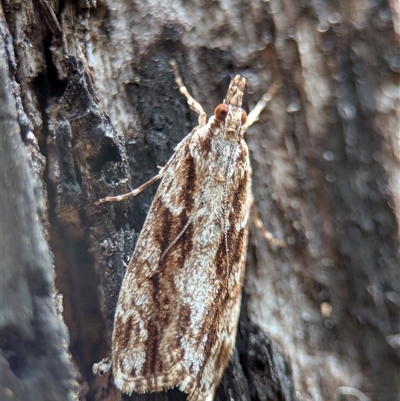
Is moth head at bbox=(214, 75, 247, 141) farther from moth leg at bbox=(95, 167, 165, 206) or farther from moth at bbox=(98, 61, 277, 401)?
moth leg at bbox=(95, 167, 165, 206)

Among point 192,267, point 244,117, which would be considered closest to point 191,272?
point 192,267

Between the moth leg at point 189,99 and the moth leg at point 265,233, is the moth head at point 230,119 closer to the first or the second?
the moth leg at point 189,99

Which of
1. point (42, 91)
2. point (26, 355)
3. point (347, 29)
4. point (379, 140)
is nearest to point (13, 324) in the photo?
point (26, 355)

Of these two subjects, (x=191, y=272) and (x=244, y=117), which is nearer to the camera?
(x=191, y=272)

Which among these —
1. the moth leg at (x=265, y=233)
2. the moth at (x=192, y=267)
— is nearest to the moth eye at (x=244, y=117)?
the moth at (x=192, y=267)

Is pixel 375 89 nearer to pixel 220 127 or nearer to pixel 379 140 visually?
pixel 379 140

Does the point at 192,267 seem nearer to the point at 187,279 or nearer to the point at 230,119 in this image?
the point at 187,279

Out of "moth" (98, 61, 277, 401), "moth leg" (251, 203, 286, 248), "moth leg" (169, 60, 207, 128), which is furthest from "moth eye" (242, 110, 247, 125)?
"moth leg" (251, 203, 286, 248)
